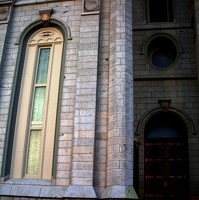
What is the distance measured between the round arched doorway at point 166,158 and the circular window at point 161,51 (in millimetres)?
2498

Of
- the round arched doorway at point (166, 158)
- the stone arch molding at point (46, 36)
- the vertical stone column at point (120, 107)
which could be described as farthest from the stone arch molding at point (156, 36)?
the stone arch molding at point (46, 36)

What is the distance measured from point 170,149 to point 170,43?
486cm

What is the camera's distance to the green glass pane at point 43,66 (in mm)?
9516

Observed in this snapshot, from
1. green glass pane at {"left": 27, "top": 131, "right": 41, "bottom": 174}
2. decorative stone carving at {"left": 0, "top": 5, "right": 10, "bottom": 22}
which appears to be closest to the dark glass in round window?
decorative stone carving at {"left": 0, "top": 5, "right": 10, "bottom": 22}

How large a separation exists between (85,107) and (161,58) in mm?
7499

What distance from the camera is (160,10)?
1577 centimetres

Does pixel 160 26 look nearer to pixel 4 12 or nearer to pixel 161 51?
pixel 161 51

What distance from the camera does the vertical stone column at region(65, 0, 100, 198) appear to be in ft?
25.5

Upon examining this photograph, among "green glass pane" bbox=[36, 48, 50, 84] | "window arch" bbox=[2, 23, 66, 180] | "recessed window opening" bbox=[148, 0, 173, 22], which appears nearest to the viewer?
"window arch" bbox=[2, 23, 66, 180]

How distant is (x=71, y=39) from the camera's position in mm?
9555

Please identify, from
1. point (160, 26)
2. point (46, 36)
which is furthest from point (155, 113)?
point (46, 36)

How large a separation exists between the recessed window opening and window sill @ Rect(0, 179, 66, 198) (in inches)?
400

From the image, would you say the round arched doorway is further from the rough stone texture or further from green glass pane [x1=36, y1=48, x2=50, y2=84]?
green glass pane [x1=36, y1=48, x2=50, y2=84]

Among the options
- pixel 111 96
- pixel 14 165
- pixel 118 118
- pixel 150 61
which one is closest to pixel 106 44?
pixel 111 96
